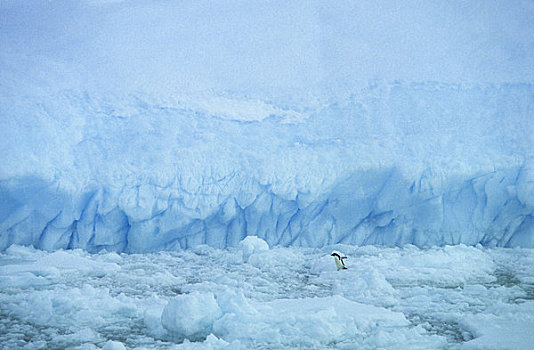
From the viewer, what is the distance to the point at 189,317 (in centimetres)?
409

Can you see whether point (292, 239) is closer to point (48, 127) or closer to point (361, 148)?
point (361, 148)

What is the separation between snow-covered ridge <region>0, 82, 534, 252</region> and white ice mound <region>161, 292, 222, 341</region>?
11.6 feet

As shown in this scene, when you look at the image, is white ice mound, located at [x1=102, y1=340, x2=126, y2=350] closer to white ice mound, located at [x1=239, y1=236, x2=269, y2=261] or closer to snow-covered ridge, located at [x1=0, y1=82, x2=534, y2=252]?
white ice mound, located at [x1=239, y1=236, x2=269, y2=261]

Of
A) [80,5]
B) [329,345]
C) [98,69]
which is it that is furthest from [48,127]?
[329,345]

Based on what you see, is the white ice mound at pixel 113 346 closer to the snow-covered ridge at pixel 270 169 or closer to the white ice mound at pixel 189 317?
the white ice mound at pixel 189 317

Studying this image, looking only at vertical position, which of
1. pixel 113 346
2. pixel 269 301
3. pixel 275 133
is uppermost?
pixel 275 133

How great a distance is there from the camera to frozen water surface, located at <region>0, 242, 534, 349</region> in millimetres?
3889

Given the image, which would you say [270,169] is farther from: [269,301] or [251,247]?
[269,301]

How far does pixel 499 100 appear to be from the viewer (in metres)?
7.78

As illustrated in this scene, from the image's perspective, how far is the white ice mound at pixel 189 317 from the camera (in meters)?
4.09

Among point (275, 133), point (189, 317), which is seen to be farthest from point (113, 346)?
point (275, 133)

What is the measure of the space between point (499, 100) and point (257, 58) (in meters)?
3.73

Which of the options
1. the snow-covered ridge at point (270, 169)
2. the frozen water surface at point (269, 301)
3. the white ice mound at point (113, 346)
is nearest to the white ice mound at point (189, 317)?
the frozen water surface at point (269, 301)

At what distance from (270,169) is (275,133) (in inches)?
25.6
